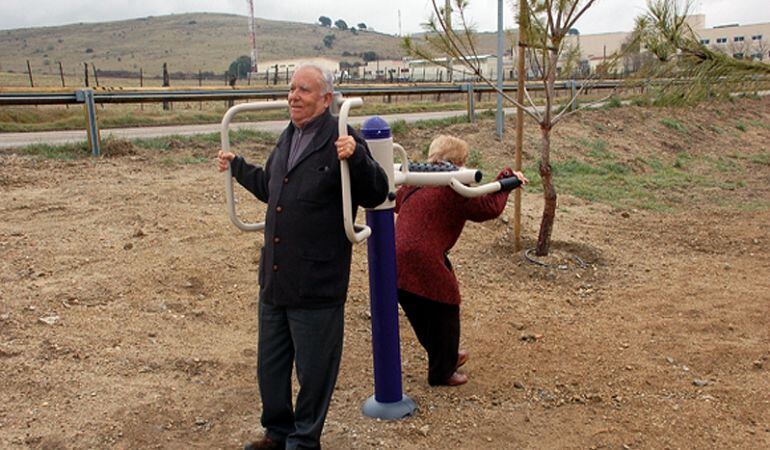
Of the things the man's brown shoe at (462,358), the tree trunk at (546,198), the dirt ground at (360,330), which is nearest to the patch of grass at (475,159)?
the dirt ground at (360,330)

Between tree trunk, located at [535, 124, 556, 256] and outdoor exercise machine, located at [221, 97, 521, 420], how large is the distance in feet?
8.37

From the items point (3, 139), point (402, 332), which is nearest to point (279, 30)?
point (3, 139)

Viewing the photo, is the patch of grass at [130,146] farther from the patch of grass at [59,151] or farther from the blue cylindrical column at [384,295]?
the blue cylindrical column at [384,295]

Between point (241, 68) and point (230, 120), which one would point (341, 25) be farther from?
point (230, 120)

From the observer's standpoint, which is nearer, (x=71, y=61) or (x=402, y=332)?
(x=402, y=332)

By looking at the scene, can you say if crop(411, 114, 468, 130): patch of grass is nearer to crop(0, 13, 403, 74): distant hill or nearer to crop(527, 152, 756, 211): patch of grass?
crop(527, 152, 756, 211): patch of grass

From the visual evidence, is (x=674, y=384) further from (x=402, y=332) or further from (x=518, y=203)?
(x=518, y=203)

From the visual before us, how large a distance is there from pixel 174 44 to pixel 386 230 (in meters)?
110

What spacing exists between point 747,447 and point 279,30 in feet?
440

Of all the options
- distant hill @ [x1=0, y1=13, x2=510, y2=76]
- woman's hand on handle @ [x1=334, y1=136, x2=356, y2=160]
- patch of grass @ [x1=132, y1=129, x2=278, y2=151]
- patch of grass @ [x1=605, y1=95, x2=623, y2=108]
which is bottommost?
patch of grass @ [x1=605, y1=95, x2=623, y2=108]

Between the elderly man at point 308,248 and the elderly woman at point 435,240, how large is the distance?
64cm

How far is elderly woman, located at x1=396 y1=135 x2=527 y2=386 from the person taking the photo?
3.51 metres

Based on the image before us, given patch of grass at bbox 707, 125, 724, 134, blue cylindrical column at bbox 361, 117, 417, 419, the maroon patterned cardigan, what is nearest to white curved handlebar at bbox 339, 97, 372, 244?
blue cylindrical column at bbox 361, 117, 417, 419

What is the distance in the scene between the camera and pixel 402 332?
15.5 feet
